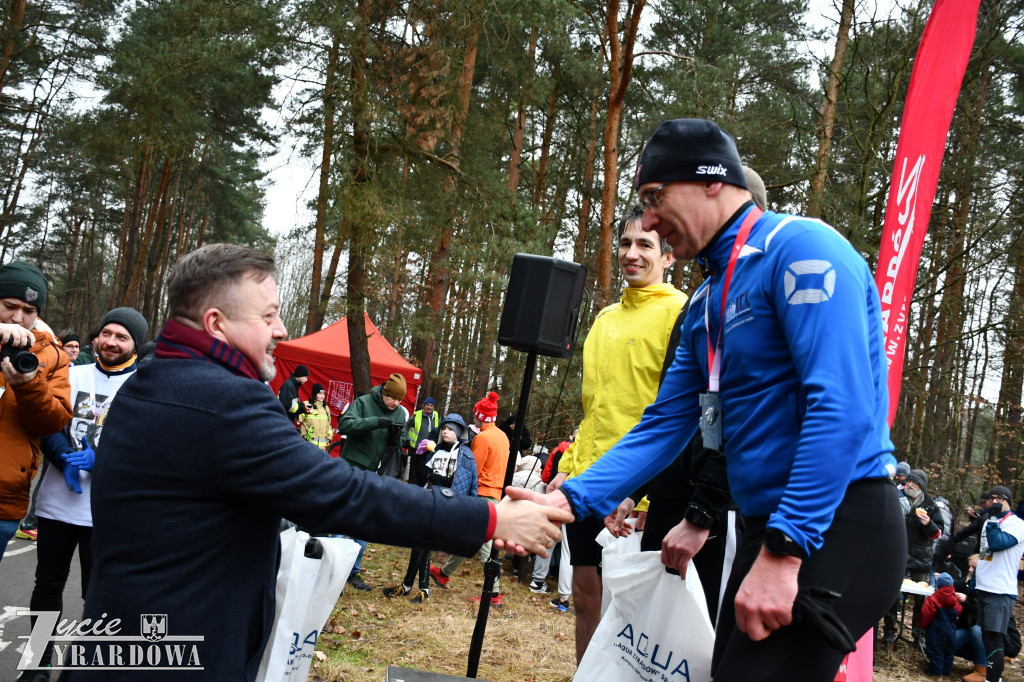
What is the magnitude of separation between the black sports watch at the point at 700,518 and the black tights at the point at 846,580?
2.47 ft

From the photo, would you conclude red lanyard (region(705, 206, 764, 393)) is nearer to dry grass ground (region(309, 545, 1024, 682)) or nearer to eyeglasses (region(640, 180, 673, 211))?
eyeglasses (region(640, 180, 673, 211))

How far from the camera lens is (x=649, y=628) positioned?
97.3 inches

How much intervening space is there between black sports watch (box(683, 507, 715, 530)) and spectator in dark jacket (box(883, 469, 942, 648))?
24.5 ft

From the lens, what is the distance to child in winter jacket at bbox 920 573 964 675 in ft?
26.6

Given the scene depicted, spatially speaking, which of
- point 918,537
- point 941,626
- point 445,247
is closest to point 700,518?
point 941,626

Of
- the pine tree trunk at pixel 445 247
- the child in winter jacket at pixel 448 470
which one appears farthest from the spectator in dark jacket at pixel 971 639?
the pine tree trunk at pixel 445 247

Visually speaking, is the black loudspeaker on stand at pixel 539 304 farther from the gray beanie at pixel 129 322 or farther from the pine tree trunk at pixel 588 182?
the pine tree trunk at pixel 588 182

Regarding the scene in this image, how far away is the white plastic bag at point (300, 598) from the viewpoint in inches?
97.4

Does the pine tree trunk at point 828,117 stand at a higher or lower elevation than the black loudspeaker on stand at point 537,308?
higher

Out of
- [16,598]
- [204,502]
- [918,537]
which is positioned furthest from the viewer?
[918,537]

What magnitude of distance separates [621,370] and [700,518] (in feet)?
4.10

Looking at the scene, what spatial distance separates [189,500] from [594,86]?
55.3ft

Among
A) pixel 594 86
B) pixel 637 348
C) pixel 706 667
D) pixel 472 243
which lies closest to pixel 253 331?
pixel 706 667

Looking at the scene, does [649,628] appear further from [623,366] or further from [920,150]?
[920,150]
